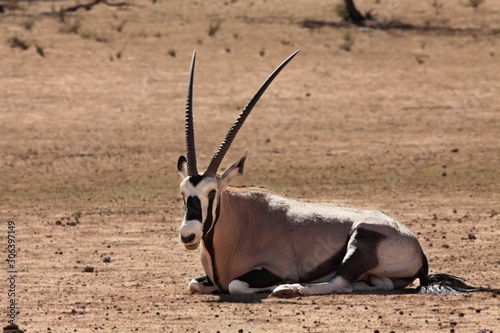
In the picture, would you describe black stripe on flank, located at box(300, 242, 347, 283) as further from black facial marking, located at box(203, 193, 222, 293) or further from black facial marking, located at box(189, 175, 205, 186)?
black facial marking, located at box(189, 175, 205, 186)

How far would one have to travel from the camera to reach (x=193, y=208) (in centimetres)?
992

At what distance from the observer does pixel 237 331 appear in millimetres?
8891

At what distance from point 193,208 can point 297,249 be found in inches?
42.3

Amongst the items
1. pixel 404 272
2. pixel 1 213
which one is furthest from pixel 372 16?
pixel 404 272

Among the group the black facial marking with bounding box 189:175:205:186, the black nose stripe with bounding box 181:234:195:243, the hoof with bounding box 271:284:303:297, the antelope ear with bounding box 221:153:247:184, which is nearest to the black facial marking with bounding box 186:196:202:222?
the black facial marking with bounding box 189:175:205:186

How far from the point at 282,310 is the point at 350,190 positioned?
8035 millimetres

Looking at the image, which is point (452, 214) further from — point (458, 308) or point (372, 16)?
point (372, 16)

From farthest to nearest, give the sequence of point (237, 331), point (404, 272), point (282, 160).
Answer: point (282, 160) → point (404, 272) → point (237, 331)

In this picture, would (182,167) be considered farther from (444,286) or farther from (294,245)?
(444,286)

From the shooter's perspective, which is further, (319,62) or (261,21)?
(261,21)

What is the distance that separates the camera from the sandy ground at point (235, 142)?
32.7 ft

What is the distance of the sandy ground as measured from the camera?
9969mm

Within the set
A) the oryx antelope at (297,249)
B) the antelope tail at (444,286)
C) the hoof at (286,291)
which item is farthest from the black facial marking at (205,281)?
the antelope tail at (444,286)

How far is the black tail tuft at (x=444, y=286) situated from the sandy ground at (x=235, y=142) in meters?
0.18
